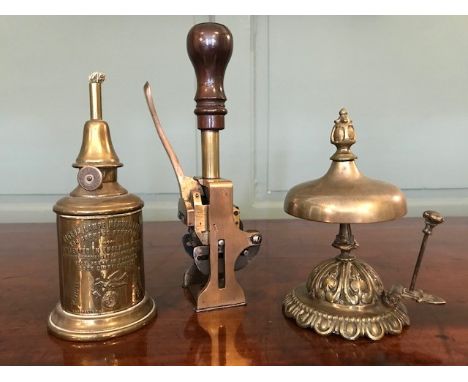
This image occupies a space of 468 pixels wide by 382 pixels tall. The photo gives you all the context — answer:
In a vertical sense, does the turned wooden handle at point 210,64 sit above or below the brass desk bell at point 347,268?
above

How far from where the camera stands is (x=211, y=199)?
517 mm

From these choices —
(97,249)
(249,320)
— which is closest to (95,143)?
(97,249)

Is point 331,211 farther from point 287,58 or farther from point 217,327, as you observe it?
point 287,58

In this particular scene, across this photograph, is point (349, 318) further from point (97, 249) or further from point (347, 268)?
point (97, 249)

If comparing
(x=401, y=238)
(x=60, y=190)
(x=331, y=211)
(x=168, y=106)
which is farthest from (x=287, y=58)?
(x=331, y=211)

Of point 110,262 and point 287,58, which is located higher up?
point 287,58

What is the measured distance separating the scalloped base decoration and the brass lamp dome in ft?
0.36

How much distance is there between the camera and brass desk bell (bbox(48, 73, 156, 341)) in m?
0.46

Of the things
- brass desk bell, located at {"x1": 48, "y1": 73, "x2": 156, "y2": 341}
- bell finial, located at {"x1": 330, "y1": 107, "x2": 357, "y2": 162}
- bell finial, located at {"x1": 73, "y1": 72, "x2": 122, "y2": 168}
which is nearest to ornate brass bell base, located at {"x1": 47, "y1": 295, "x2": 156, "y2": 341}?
brass desk bell, located at {"x1": 48, "y1": 73, "x2": 156, "y2": 341}

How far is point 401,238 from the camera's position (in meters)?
0.88

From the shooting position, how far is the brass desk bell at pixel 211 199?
0.52 metres

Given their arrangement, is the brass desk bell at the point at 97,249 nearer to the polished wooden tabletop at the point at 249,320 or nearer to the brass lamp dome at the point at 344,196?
the polished wooden tabletop at the point at 249,320

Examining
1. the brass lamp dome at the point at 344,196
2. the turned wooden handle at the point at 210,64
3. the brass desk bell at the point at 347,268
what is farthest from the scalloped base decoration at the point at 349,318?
the turned wooden handle at the point at 210,64

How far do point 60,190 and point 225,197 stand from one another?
90 cm
